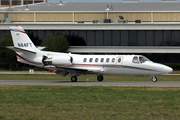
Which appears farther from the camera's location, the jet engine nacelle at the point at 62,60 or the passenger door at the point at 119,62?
the jet engine nacelle at the point at 62,60

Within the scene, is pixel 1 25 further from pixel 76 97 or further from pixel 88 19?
pixel 76 97

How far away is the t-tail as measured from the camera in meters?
36.2

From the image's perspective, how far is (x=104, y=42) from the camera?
65.7m

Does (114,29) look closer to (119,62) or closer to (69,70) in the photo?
(119,62)

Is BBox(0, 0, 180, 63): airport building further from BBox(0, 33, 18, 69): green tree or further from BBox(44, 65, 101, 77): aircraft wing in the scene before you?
BBox(44, 65, 101, 77): aircraft wing

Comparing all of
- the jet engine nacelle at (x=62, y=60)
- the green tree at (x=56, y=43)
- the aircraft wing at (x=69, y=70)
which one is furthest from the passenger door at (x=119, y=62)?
the green tree at (x=56, y=43)

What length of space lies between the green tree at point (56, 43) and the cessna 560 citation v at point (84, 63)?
24396 mm

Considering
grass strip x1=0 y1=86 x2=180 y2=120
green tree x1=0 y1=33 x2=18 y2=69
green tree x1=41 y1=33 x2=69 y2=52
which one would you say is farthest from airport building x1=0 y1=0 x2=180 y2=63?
grass strip x1=0 y1=86 x2=180 y2=120

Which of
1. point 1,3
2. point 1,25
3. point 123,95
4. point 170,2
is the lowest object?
point 123,95

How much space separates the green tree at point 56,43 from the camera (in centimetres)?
6197

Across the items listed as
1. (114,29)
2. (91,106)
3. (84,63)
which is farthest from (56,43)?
(91,106)

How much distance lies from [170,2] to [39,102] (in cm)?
7317

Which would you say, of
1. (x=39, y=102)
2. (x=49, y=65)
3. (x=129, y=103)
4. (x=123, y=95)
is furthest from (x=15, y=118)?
(x=49, y=65)

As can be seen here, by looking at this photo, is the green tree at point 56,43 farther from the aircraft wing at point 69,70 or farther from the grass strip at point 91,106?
the grass strip at point 91,106
